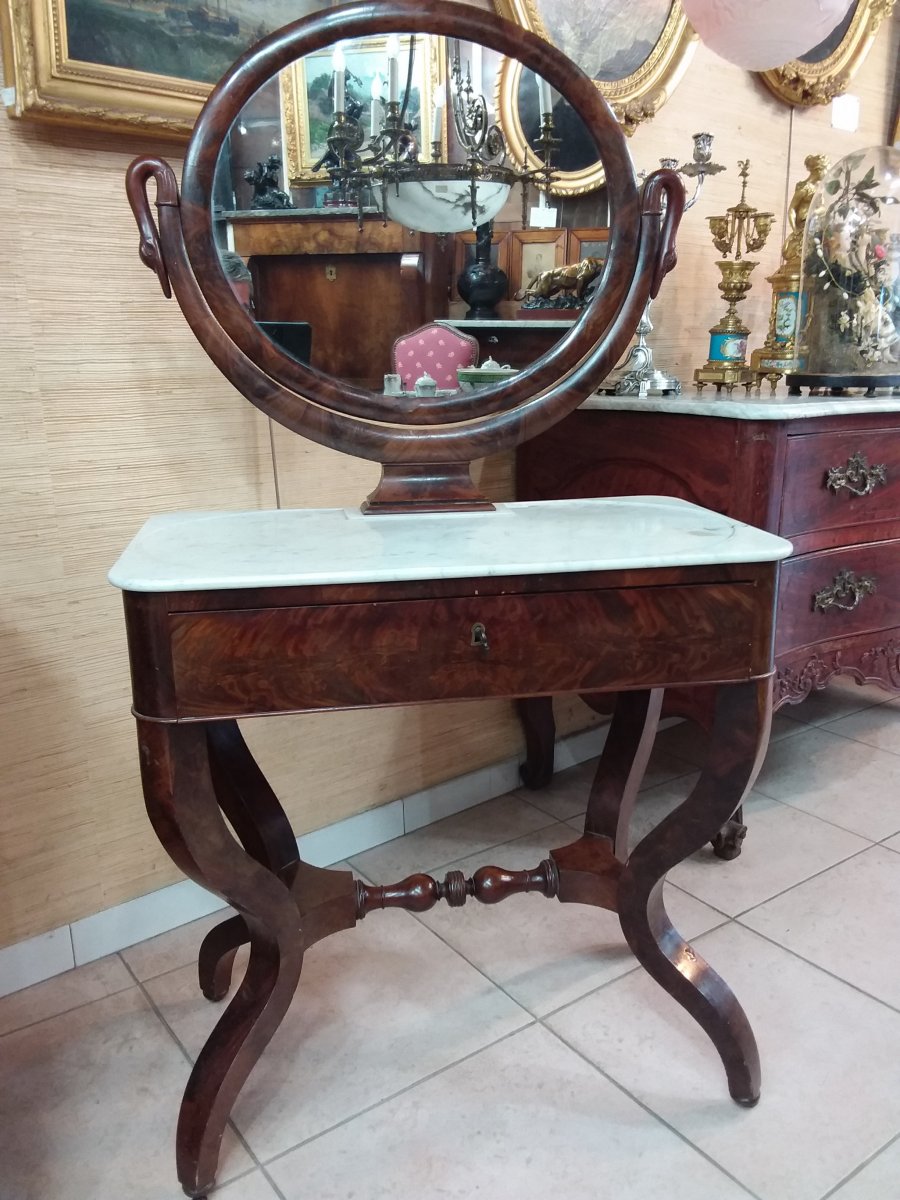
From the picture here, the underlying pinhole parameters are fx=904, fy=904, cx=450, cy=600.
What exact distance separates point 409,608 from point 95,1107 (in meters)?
0.87

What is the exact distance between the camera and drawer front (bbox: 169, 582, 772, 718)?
944 mm

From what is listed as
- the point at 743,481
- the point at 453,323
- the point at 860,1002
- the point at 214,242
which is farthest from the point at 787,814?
the point at 214,242

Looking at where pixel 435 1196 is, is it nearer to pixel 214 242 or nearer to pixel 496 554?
pixel 496 554

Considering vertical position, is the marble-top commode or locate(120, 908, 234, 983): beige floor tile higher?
the marble-top commode

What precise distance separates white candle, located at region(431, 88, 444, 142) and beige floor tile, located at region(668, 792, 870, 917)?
1354mm

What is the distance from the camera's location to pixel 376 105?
3.87 feet

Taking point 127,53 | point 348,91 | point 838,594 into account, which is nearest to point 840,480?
point 838,594

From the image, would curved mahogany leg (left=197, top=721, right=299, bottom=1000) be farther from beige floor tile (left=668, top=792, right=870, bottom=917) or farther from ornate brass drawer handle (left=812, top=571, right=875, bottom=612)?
ornate brass drawer handle (left=812, top=571, right=875, bottom=612)

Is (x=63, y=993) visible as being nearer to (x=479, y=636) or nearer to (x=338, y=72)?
(x=479, y=636)

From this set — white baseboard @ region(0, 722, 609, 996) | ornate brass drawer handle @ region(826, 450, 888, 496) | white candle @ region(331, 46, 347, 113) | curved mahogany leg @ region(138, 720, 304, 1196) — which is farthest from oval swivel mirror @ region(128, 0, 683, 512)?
white baseboard @ region(0, 722, 609, 996)

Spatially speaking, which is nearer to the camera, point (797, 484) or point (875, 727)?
point (797, 484)

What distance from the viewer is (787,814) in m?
1.98

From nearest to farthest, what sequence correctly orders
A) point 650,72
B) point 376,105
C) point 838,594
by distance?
point 376,105
point 838,594
point 650,72

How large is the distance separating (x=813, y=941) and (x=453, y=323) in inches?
46.9
